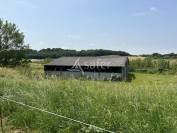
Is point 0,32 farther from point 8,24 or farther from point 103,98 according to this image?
point 103,98

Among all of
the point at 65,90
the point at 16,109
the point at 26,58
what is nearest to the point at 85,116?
the point at 65,90

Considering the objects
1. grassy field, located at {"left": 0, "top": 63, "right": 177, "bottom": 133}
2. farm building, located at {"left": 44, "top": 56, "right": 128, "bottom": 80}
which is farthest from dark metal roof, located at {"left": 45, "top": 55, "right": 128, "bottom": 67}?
grassy field, located at {"left": 0, "top": 63, "right": 177, "bottom": 133}

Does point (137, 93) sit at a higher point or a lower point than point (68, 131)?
higher

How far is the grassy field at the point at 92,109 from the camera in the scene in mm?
4434

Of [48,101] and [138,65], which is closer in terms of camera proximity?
[48,101]

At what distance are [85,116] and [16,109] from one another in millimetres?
1953

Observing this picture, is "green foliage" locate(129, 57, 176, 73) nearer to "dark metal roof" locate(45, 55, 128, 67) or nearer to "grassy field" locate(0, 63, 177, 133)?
"dark metal roof" locate(45, 55, 128, 67)

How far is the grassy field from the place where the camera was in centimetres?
443

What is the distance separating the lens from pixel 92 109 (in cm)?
503

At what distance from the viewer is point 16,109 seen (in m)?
6.36

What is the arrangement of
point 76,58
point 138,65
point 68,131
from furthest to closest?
point 138,65
point 76,58
point 68,131

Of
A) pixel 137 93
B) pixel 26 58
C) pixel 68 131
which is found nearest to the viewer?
pixel 68 131

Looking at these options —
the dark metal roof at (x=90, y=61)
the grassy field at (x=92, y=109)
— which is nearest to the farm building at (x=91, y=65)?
the dark metal roof at (x=90, y=61)

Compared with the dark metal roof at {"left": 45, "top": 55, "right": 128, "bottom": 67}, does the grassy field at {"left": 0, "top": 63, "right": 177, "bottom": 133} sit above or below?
below
